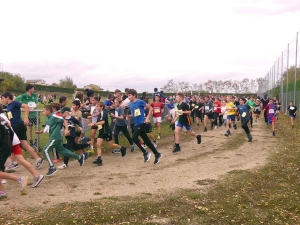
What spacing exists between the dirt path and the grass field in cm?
42

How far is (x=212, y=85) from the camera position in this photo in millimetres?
71312

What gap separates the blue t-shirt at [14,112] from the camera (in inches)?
303

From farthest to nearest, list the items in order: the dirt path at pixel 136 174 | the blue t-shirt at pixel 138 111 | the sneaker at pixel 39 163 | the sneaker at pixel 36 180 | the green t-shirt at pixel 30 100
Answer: the green t-shirt at pixel 30 100 → the blue t-shirt at pixel 138 111 → the sneaker at pixel 39 163 → the sneaker at pixel 36 180 → the dirt path at pixel 136 174

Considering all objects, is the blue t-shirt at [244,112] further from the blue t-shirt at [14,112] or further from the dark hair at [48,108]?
the blue t-shirt at [14,112]

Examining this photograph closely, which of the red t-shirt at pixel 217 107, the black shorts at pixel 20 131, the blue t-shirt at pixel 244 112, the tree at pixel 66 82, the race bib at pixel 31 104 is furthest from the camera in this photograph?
the tree at pixel 66 82

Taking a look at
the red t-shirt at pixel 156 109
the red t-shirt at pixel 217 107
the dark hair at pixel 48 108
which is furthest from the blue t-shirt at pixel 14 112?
the red t-shirt at pixel 217 107

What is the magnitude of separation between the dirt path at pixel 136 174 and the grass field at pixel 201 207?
16.7 inches

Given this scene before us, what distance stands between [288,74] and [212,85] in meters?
41.8

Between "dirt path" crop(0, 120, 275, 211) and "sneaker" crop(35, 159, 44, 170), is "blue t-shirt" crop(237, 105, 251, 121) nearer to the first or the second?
"dirt path" crop(0, 120, 275, 211)

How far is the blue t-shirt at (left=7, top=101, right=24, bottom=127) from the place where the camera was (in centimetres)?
770

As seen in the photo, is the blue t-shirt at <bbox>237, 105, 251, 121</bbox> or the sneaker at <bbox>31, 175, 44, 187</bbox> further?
the blue t-shirt at <bbox>237, 105, 251, 121</bbox>

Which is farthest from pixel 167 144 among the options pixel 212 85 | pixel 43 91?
pixel 212 85

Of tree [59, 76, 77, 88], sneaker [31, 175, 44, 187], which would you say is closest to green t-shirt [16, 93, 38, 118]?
sneaker [31, 175, 44, 187]

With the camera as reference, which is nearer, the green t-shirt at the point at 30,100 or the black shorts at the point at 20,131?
the black shorts at the point at 20,131
